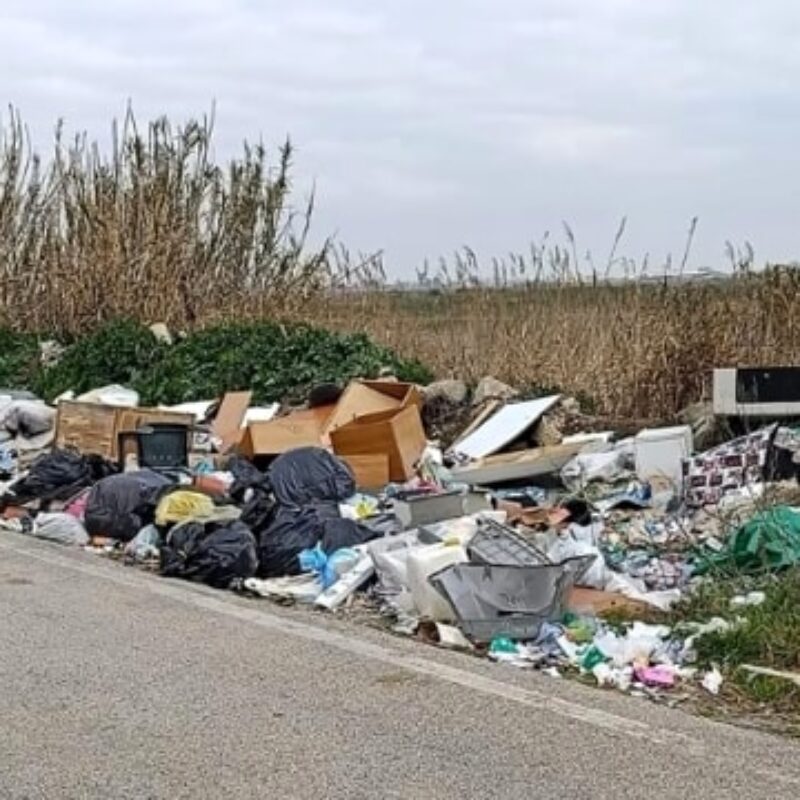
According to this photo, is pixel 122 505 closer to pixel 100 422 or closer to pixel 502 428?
pixel 100 422

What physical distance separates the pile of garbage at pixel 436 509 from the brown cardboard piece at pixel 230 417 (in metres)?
0.03

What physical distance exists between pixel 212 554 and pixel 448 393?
5536 mm

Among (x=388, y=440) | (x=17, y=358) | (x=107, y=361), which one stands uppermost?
(x=107, y=361)

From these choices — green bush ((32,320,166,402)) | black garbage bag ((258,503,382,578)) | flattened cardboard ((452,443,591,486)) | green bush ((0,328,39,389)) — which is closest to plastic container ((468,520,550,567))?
black garbage bag ((258,503,382,578))

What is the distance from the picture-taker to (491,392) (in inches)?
501

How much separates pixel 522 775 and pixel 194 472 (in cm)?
670

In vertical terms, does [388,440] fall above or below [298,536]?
above

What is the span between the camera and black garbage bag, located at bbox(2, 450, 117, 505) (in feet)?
34.5

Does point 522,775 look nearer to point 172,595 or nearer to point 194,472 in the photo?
point 172,595

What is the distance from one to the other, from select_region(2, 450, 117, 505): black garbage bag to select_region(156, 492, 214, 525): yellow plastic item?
5.86ft

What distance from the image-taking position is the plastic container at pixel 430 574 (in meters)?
6.53

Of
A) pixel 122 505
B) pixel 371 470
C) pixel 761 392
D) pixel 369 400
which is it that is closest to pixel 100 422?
pixel 369 400

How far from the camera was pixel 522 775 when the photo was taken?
14.5ft

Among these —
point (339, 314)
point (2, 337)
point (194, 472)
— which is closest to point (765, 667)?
point (194, 472)
